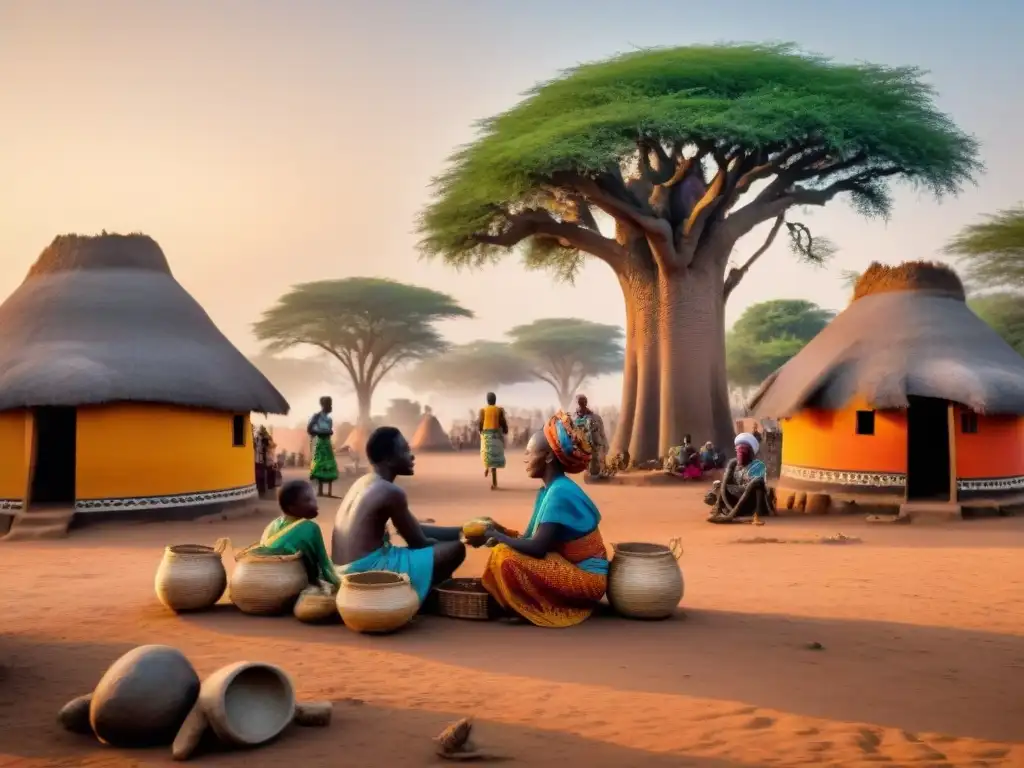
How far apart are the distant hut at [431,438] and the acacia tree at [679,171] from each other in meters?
12.9

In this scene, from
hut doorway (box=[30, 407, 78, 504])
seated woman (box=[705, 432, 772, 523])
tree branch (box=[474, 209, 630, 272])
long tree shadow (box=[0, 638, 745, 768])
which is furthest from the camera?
tree branch (box=[474, 209, 630, 272])

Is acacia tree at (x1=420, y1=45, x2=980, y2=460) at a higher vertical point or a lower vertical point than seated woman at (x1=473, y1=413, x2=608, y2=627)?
higher

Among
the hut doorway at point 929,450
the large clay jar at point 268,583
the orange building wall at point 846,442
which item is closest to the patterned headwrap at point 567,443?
the large clay jar at point 268,583

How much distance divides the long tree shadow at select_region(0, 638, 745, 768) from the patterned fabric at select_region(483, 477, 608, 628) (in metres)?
1.88

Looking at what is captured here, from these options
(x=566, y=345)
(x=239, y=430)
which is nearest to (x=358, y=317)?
(x=566, y=345)

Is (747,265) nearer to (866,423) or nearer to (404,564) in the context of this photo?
(866,423)

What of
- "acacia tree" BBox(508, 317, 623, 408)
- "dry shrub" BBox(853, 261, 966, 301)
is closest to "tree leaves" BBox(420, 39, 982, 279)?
"dry shrub" BBox(853, 261, 966, 301)

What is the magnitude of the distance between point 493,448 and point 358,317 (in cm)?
2107

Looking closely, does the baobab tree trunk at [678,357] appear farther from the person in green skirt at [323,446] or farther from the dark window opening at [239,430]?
the dark window opening at [239,430]

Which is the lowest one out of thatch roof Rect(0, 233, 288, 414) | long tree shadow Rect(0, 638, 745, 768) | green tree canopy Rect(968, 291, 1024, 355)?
long tree shadow Rect(0, 638, 745, 768)

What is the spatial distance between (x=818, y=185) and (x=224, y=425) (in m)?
14.4

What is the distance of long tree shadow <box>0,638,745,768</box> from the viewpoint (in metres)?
4.06

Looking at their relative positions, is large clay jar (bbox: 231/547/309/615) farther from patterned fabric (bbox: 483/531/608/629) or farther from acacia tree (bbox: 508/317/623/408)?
acacia tree (bbox: 508/317/623/408)

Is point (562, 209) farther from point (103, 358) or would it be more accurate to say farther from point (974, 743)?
point (974, 743)
